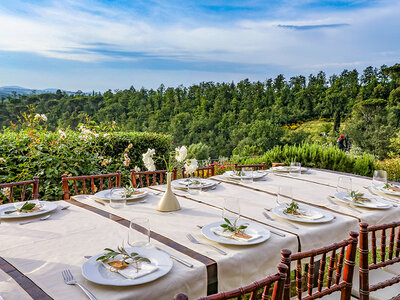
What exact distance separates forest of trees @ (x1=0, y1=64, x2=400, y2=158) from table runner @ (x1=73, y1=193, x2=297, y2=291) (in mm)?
19036

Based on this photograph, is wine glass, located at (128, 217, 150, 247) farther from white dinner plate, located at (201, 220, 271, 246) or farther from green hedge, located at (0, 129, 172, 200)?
green hedge, located at (0, 129, 172, 200)

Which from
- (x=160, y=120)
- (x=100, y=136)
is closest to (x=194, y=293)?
(x=100, y=136)

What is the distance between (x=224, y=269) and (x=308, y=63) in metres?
28.1

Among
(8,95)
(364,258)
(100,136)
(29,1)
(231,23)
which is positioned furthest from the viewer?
(8,95)

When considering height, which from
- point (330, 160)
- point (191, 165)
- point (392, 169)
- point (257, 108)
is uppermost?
point (257, 108)

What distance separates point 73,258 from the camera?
121 cm

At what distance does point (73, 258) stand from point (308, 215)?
128cm

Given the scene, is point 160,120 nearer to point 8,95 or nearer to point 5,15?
point 8,95

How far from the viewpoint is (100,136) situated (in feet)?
14.4

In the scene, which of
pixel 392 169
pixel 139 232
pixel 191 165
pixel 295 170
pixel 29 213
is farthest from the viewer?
pixel 392 169

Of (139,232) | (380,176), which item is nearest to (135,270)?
(139,232)

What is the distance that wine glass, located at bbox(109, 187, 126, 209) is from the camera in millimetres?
1811

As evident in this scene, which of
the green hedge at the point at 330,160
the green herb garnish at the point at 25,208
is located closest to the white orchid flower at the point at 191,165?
the green herb garnish at the point at 25,208

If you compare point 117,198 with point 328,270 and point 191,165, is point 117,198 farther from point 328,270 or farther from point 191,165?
point 328,270
